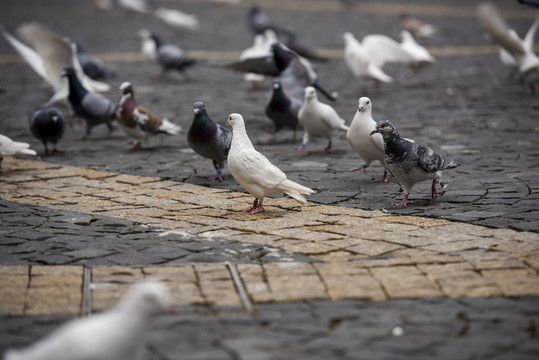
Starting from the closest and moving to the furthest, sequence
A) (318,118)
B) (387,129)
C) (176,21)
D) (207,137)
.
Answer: (387,129), (207,137), (318,118), (176,21)

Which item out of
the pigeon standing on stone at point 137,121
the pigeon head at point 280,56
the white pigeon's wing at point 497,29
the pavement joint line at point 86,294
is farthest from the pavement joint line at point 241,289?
the white pigeon's wing at point 497,29

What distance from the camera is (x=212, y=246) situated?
5043mm

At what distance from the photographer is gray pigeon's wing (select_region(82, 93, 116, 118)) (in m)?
8.95

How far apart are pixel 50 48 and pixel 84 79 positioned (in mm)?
597

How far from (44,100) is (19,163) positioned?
3.73m

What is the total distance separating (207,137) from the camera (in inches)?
271

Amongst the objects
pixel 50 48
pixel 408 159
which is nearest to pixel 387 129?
pixel 408 159

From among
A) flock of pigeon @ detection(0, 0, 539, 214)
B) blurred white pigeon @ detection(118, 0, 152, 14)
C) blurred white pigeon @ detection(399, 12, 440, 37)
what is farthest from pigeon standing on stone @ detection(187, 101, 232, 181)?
blurred white pigeon @ detection(118, 0, 152, 14)

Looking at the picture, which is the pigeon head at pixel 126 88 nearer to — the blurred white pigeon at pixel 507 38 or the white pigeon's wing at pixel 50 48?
the white pigeon's wing at pixel 50 48

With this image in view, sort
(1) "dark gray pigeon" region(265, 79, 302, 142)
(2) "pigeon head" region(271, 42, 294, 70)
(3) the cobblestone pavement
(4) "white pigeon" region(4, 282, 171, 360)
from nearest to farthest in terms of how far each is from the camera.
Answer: (4) "white pigeon" region(4, 282, 171, 360)
(3) the cobblestone pavement
(1) "dark gray pigeon" region(265, 79, 302, 142)
(2) "pigeon head" region(271, 42, 294, 70)

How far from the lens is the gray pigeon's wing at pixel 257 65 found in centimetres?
1021

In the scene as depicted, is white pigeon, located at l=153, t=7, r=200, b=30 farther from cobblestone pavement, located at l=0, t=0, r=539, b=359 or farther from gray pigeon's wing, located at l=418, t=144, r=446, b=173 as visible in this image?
gray pigeon's wing, located at l=418, t=144, r=446, b=173

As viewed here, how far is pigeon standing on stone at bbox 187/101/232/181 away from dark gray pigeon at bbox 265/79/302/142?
5.48 ft

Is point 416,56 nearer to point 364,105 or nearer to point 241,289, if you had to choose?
point 364,105
